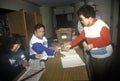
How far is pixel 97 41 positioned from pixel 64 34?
115cm

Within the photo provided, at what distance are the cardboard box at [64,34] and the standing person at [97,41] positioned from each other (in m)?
0.97

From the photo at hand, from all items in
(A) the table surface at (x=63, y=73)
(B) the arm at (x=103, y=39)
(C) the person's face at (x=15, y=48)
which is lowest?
(A) the table surface at (x=63, y=73)

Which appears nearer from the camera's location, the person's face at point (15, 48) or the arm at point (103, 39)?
the arm at point (103, 39)

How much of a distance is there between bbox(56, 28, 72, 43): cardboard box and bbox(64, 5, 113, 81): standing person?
0.97m

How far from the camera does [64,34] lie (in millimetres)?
2506

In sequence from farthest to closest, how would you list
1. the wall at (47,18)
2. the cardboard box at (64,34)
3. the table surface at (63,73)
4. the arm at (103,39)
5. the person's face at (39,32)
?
the wall at (47,18) → the cardboard box at (64,34) → the person's face at (39,32) → the arm at (103,39) → the table surface at (63,73)

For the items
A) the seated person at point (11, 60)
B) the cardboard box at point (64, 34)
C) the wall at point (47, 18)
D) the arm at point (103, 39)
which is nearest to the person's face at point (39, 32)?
the seated person at point (11, 60)

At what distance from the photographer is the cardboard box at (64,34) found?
246cm

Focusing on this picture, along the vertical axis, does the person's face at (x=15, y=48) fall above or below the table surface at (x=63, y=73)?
above

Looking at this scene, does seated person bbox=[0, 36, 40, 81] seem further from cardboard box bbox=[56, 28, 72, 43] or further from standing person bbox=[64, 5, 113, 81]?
cardboard box bbox=[56, 28, 72, 43]

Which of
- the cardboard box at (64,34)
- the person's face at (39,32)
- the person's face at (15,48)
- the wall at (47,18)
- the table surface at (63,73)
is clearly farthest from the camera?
the wall at (47,18)

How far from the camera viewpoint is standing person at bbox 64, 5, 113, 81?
138 centimetres

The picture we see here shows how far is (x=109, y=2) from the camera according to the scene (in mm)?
5371

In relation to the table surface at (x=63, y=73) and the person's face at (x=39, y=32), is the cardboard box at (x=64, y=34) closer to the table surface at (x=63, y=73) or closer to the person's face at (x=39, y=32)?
the person's face at (x=39, y=32)
